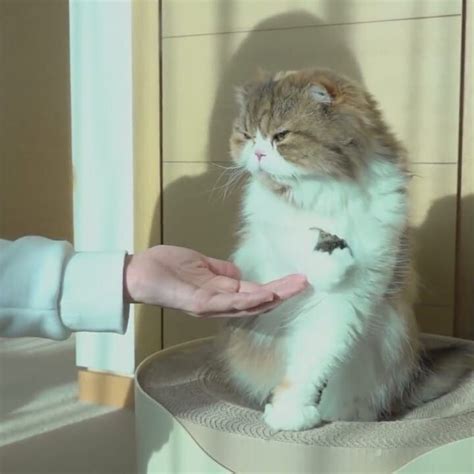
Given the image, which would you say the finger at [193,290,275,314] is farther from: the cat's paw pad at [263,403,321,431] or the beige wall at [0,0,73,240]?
the beige wall at [0,0,73,240]

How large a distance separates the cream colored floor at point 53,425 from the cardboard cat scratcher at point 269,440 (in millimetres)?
392

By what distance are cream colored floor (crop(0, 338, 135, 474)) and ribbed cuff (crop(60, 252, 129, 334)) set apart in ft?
1.67

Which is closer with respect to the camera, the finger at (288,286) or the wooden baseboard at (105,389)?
the finger at (288,286)

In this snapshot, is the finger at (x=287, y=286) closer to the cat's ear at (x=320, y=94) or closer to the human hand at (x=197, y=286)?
the human hand at (x=197, y=286)

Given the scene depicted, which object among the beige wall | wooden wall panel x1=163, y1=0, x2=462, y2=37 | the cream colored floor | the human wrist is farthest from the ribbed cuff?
the beige wall

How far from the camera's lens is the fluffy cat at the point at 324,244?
90cm

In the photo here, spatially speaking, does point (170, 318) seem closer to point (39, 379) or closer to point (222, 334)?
point (39, 379)

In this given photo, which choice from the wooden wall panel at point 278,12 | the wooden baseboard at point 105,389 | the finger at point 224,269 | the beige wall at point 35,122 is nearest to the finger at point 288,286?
the finger at point 224,269

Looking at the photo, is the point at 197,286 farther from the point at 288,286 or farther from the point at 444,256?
the point at 444,256

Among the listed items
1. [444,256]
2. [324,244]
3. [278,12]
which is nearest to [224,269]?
[324,244]

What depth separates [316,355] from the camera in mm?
905

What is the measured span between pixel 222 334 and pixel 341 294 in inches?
11.2

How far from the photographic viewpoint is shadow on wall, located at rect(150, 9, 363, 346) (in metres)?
1.44

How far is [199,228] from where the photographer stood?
5.21 feet
